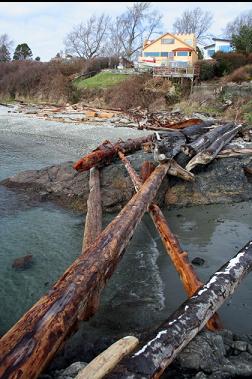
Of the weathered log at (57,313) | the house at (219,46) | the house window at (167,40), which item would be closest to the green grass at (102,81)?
the house window at (167,40)

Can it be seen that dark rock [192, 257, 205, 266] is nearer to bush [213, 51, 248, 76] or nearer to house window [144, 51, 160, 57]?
bush [213, 51, 248, 76]

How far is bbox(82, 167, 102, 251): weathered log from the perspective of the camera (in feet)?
20.8

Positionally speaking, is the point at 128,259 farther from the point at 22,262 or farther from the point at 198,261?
the point at 22,262

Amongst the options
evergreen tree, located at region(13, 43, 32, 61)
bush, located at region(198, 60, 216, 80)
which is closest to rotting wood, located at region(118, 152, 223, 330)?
bush, located at region(198, 60, 216, 80)

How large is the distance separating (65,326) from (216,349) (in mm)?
1493

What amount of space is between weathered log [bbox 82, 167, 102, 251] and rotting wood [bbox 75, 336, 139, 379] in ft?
9.49

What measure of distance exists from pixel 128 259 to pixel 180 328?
10.0 feet

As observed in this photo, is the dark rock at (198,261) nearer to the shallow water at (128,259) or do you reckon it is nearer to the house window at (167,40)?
the shallow water at (128,259)

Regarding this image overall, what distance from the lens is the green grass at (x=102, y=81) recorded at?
41.9 metres

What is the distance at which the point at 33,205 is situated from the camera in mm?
9219

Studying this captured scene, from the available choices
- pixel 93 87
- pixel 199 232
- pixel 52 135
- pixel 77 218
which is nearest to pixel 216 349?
pixel 199 232

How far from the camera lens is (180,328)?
3.51 metres

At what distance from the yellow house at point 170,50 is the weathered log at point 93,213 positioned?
35.6m

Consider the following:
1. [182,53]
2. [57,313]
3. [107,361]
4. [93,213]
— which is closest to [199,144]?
[93,213]
